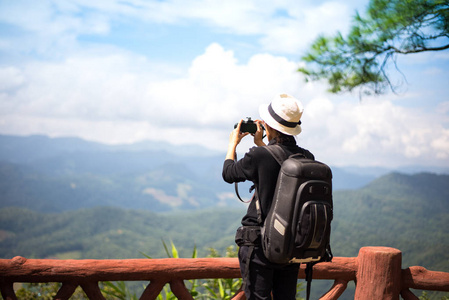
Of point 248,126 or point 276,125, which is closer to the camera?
point 276,125

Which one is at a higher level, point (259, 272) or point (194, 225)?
point (259, 272)

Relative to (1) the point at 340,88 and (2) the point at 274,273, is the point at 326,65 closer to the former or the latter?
(1) the point at 340,88

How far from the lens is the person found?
5.24 ft

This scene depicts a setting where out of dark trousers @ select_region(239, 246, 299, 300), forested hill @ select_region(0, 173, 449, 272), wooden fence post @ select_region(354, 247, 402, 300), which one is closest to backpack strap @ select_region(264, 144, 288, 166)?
dark trousers @ select_region(239, 246, 299, 300)

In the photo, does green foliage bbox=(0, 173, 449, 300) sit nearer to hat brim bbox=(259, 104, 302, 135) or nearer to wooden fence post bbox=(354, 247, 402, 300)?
wooden fence post bbox=(354, 247, 402, 300)

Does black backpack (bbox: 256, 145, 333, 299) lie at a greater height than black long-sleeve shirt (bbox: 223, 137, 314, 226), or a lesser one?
lesser

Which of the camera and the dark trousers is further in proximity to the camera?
the camera

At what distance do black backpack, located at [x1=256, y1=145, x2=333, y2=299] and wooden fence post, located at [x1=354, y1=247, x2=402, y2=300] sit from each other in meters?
0.95

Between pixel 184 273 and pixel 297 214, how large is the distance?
3.14 ft

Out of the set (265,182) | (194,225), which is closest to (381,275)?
(265,182)

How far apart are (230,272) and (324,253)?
0.74 metres

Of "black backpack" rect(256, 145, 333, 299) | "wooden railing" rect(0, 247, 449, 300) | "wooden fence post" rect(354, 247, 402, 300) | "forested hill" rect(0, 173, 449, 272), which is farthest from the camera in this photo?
"forested hill" rect(0, 173, 449, 272)

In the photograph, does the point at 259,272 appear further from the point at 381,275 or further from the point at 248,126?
the point at 381,275

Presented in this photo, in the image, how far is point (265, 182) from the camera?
159 centimetres
